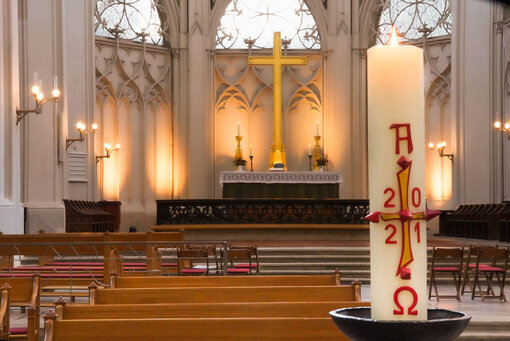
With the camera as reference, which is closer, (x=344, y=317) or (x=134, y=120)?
(x=344, y=317)

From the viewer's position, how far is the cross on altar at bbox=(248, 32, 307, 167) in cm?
2431

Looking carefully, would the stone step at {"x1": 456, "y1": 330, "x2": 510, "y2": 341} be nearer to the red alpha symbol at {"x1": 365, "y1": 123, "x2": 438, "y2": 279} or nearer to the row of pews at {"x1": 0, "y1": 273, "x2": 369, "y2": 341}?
the row of pews at {"x1": 0, "y1": 273, "x2": 369, "y2": 341}

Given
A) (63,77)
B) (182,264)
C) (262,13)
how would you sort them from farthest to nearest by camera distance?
(262,13) < (63,77) < (182,264)

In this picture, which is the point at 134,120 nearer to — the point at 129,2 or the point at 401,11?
the point at 129,2

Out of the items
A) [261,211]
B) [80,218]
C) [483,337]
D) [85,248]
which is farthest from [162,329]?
[261,211]

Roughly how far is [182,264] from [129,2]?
607 inches

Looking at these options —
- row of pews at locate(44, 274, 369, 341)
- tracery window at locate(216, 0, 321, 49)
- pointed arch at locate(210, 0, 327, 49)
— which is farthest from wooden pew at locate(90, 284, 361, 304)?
tracery window at locate(216, 0, 321, 49)

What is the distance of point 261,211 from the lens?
21.3 meters

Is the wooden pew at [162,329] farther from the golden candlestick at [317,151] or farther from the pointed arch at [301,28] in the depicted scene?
the pointed arch at [301,28]

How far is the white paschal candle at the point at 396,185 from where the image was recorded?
6.22 ft

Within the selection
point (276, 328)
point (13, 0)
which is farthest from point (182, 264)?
point (276, 328)

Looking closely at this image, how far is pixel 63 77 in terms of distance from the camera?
20422mm

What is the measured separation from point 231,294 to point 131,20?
2162cm

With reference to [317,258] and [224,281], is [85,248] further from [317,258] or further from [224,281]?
[224,281]
